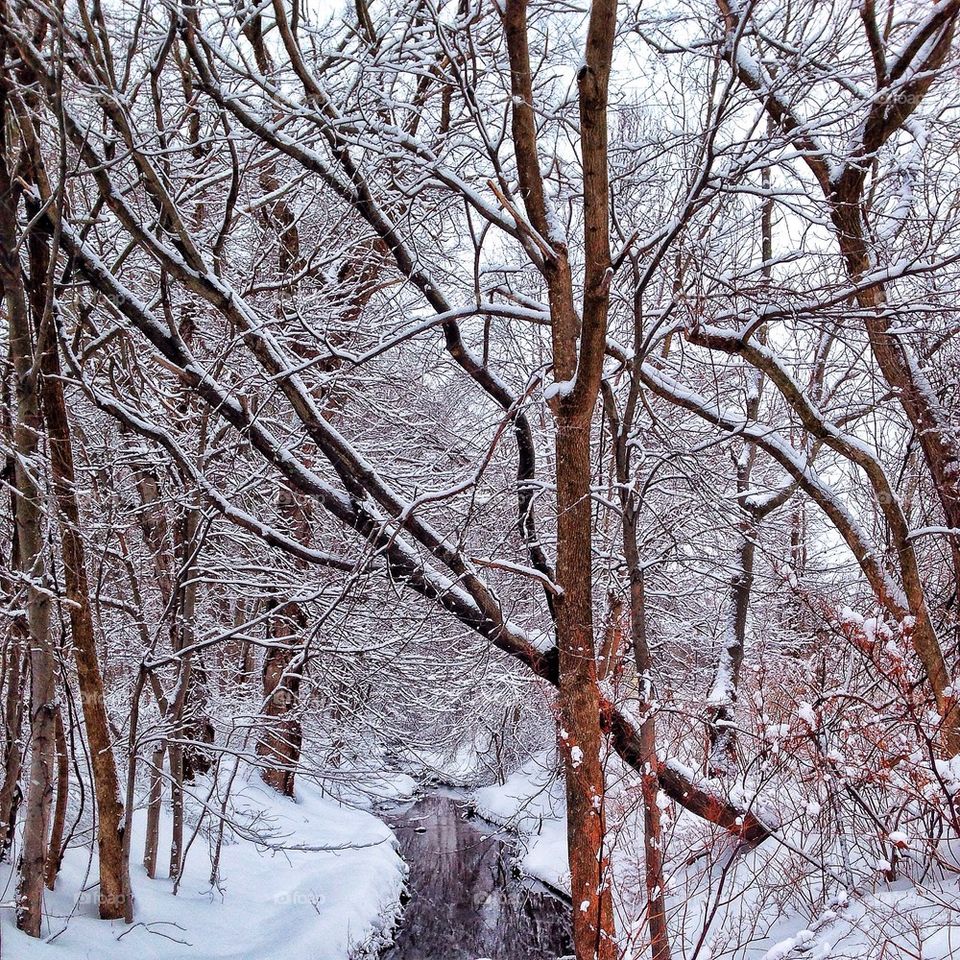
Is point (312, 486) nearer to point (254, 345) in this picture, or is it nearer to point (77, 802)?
point (254, 345)

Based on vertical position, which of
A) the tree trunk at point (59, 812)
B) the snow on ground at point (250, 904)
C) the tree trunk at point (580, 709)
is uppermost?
the tree trunk at point (580, 709)

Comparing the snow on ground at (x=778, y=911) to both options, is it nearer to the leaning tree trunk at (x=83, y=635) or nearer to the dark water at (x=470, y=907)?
the dark water at (x=470, y=907)

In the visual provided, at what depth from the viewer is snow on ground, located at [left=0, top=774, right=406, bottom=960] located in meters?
5.56

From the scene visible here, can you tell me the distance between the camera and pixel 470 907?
400 inches

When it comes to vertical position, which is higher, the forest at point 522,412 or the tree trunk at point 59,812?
the forest at point 522,412

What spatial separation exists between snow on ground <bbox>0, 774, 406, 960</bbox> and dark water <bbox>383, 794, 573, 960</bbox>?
16.7 inches

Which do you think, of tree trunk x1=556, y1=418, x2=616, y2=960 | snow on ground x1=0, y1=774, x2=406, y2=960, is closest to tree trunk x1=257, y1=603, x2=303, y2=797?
snow on ground x1=0, y1=774, x2=406, y2=960

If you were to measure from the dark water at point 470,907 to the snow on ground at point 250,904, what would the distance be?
425 millimetres

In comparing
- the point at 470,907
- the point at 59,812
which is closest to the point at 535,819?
the point at 470,907

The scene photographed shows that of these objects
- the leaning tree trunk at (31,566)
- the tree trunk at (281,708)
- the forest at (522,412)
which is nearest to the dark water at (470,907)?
the forest at (522,412)

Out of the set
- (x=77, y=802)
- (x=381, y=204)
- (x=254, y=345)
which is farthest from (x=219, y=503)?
(x=77, y=802)

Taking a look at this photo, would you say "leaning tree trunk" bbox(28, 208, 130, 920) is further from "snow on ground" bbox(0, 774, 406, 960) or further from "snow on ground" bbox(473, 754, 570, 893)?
"snow on ground" bbox(473, 754, 570, 893)

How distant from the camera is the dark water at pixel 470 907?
873 centimetres

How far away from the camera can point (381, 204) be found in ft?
17.7
